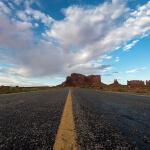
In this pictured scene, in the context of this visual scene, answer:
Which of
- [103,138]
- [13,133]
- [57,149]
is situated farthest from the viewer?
[13,133]

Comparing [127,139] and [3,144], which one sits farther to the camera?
[127,139]

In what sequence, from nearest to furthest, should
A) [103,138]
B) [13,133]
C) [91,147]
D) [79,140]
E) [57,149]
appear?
1. [57,149]
2. [91,147]
3. [79,140]
4. [103,138]
5. [13,133]

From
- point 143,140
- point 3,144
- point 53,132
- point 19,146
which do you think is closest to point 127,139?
point 143,140

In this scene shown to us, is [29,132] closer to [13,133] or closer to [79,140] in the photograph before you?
[13,133]

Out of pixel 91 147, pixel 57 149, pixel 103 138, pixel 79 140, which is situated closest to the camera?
pixel 57 149

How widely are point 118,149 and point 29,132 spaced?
106 centimetres

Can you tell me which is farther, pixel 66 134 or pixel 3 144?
pixel 66 134

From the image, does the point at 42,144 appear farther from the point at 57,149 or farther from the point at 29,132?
the point at 29,132

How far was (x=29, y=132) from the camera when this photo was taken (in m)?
2.18

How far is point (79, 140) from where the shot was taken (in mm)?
1836

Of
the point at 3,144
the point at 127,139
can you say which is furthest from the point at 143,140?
the point at 3,144

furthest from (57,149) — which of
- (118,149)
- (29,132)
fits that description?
(29,132)

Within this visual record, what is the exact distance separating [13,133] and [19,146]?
1.70 feet

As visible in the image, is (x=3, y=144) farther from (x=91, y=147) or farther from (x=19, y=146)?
(x=91, y=147)
